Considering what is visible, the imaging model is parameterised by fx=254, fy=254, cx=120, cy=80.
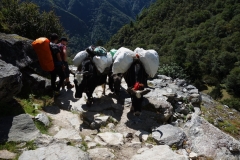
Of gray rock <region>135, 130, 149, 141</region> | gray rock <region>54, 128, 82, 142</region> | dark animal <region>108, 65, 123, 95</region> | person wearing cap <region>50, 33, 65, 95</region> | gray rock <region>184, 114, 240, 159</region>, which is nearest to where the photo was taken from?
gray rock <region>184, 114, 240, 159</region>

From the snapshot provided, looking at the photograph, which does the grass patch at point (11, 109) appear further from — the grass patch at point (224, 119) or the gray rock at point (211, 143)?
the grass patch at point (224, 119)

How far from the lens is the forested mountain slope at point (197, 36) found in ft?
223

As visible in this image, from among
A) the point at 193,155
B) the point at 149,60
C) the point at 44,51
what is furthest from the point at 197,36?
the point at 193,155

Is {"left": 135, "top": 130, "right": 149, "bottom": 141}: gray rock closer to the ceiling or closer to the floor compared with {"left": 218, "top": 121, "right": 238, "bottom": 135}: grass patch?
closer to the ceiling

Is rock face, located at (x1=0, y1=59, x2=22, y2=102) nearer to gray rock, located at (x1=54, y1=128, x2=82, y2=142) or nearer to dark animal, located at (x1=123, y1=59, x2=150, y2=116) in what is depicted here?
gray rock, located at (x1=54, y1=128, x2=82, y2=142)

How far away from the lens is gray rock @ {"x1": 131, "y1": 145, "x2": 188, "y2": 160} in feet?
16.0

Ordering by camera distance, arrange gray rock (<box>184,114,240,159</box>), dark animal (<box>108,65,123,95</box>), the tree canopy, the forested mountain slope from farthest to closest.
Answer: the forested mountain slope
the tree canopy
dark animal (<box>108,65,123,95</box>)
gray rock (<box>184,114,240,159</box>)

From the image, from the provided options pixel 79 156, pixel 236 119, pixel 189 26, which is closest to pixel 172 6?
pixel 189 26

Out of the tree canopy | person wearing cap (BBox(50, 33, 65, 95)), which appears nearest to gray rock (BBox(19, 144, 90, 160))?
person wearing cap (BBox(50, 33, 65, 95))

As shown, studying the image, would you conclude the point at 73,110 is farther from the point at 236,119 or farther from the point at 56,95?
the point at 236,119

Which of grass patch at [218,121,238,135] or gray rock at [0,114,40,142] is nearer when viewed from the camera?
gray rock at [0,114,40,142]

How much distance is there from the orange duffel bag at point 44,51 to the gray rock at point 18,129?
2285 mm

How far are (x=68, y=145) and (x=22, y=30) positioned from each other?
8.30 m

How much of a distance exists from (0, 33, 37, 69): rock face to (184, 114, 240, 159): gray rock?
5.35m
